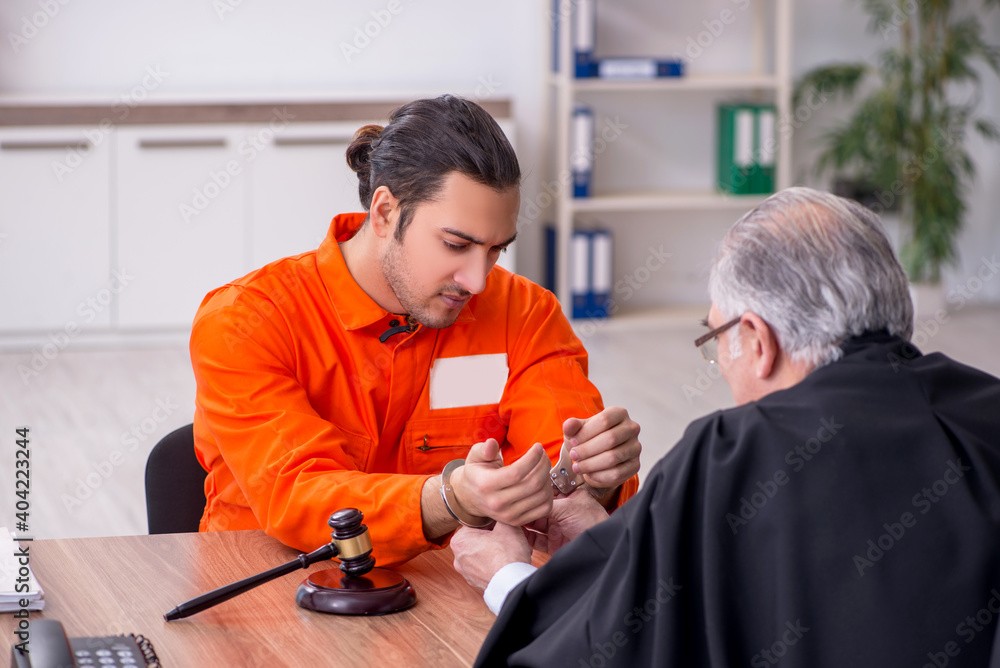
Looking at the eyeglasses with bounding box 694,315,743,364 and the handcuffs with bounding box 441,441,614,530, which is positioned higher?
the eyeglasses with bounding box 694,315,743,364

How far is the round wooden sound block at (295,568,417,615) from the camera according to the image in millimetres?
1286

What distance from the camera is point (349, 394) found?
172 centimetres

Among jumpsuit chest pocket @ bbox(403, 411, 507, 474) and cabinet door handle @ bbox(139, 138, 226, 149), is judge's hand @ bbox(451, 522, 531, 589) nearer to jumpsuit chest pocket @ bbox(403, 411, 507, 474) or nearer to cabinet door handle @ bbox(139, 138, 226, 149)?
jumpsuit chest pocket @ bbox(403, 411, 507, 474)

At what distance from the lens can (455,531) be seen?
151 centimetres

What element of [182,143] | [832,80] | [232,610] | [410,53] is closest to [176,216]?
[182,143]

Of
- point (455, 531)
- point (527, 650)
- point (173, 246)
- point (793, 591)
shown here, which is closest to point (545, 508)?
point (455, 531)

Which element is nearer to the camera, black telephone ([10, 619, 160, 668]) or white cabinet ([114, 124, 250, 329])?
black telephone ([10, 619, 160, 668])

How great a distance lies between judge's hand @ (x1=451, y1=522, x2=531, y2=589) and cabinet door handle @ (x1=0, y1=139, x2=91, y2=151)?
3.90m

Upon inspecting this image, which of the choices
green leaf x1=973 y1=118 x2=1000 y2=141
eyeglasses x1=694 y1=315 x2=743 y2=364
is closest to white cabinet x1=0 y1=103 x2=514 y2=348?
green leaf x1=973 y1=118 x2=1000 y2=141

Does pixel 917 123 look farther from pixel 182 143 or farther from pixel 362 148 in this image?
pixel 362 148

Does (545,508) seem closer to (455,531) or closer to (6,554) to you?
(455,531)

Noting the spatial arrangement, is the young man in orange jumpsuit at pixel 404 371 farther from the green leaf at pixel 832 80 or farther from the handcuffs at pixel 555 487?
the green leaf at pixel 832 80

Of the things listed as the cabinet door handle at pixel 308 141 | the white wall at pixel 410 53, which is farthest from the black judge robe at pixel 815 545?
the cabinet door handle at pixel 308 141

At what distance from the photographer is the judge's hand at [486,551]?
134 cm
